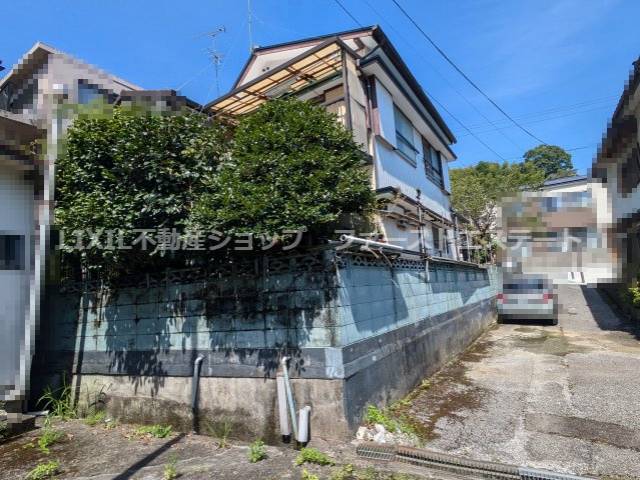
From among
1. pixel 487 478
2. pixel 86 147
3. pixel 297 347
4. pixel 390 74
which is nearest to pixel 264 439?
pixel 297 347

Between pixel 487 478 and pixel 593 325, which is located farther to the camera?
pixel 593 325

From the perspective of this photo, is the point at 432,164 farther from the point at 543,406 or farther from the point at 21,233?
the point at 21,233

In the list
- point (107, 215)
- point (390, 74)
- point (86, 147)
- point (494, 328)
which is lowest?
point (494, 328)

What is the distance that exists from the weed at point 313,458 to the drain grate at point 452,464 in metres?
0.35

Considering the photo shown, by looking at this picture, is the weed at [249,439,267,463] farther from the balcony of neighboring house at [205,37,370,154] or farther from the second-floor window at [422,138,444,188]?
the second-floor window at [422,138,444,188]

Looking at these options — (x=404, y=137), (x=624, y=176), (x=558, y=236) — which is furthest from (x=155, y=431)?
(x=558, y=236)

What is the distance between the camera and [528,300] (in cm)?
1319

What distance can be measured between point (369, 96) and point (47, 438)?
8.92m

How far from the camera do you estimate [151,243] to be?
489cm

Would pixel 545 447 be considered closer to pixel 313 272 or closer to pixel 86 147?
pixel 313 272

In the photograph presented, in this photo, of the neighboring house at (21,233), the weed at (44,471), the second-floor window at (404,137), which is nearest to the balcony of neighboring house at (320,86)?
the second-floor window at (404,137)

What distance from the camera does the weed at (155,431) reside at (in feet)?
16.6

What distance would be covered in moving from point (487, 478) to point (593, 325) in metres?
11.6

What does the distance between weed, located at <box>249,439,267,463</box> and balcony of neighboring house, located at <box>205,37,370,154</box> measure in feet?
19.6
